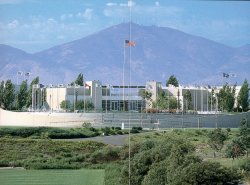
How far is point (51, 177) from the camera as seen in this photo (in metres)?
17.6

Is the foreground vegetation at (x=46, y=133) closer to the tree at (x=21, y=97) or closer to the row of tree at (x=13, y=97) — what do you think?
the row of tree at (x=13, y=97)

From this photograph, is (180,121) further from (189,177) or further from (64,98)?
(189,177)

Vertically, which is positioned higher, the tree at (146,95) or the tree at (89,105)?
the tree at (146,95)

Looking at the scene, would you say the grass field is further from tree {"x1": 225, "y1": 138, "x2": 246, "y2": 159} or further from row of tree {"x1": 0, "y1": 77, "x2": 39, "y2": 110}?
row of tree {"x1": 0, "y1": 77, "x2": 39, "y2": 110}

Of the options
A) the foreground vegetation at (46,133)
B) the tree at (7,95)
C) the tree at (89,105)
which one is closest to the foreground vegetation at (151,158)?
the foreground vegetation at (46,133)

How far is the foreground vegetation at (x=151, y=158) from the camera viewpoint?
9.77m

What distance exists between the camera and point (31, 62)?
165750mm

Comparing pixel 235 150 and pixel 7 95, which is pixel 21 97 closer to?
pixel 7 95

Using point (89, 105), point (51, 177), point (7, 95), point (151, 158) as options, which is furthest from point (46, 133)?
point (89, 105)

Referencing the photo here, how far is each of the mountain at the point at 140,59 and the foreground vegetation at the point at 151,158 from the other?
120m

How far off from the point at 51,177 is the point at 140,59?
161m

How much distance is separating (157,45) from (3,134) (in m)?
155

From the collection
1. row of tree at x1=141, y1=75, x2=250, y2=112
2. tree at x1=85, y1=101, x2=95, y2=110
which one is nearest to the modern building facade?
tree at x1=85, y1=101, x2=95, y2=110

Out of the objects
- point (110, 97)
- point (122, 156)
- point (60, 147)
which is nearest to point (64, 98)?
point (110, 97)
